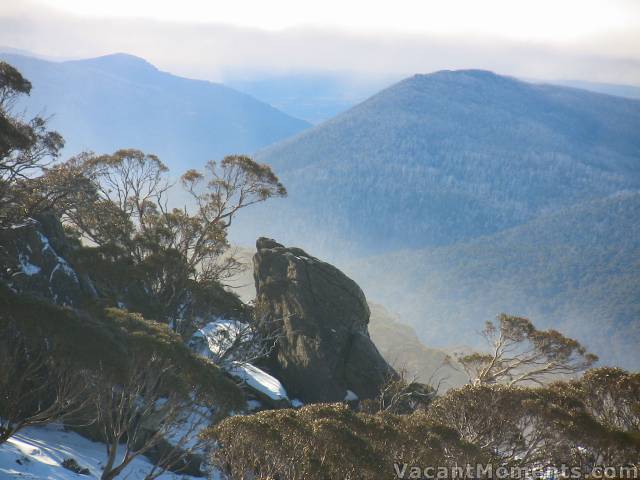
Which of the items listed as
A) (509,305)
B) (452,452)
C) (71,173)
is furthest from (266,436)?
(509,305)

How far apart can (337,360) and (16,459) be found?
51.3 feet

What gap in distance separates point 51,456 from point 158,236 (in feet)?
52.7

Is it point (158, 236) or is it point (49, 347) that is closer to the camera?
point (49, 347)

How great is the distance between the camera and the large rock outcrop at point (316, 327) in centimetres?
2855

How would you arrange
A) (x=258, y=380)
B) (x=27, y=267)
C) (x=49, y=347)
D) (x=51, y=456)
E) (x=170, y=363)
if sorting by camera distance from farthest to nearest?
1. (x=258, y=380)
2. (x=27, y=267)
3. (x=51, y=456)
4. (x=170, y=363)
5. (x=49, y=347)

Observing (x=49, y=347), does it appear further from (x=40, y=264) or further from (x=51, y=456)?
(x=40, y=264)

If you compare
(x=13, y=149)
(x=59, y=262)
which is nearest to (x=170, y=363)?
(x=59, y=262)

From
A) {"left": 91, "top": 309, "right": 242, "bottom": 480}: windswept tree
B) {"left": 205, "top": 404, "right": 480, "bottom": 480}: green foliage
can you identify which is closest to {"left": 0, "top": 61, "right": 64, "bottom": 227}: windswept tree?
{"left": 91, "top": 309, "right": 242, "bottom": 480}: windswept tree

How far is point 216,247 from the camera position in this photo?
33188mm

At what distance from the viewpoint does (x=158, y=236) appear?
32031 millimetres

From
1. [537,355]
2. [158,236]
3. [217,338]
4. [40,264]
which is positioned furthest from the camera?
[537,355]

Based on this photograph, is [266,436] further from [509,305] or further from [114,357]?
[509,305]

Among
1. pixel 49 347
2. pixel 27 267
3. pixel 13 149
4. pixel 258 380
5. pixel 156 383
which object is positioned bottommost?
pixel 258 380

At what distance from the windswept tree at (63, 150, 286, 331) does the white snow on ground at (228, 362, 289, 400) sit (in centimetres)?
311
